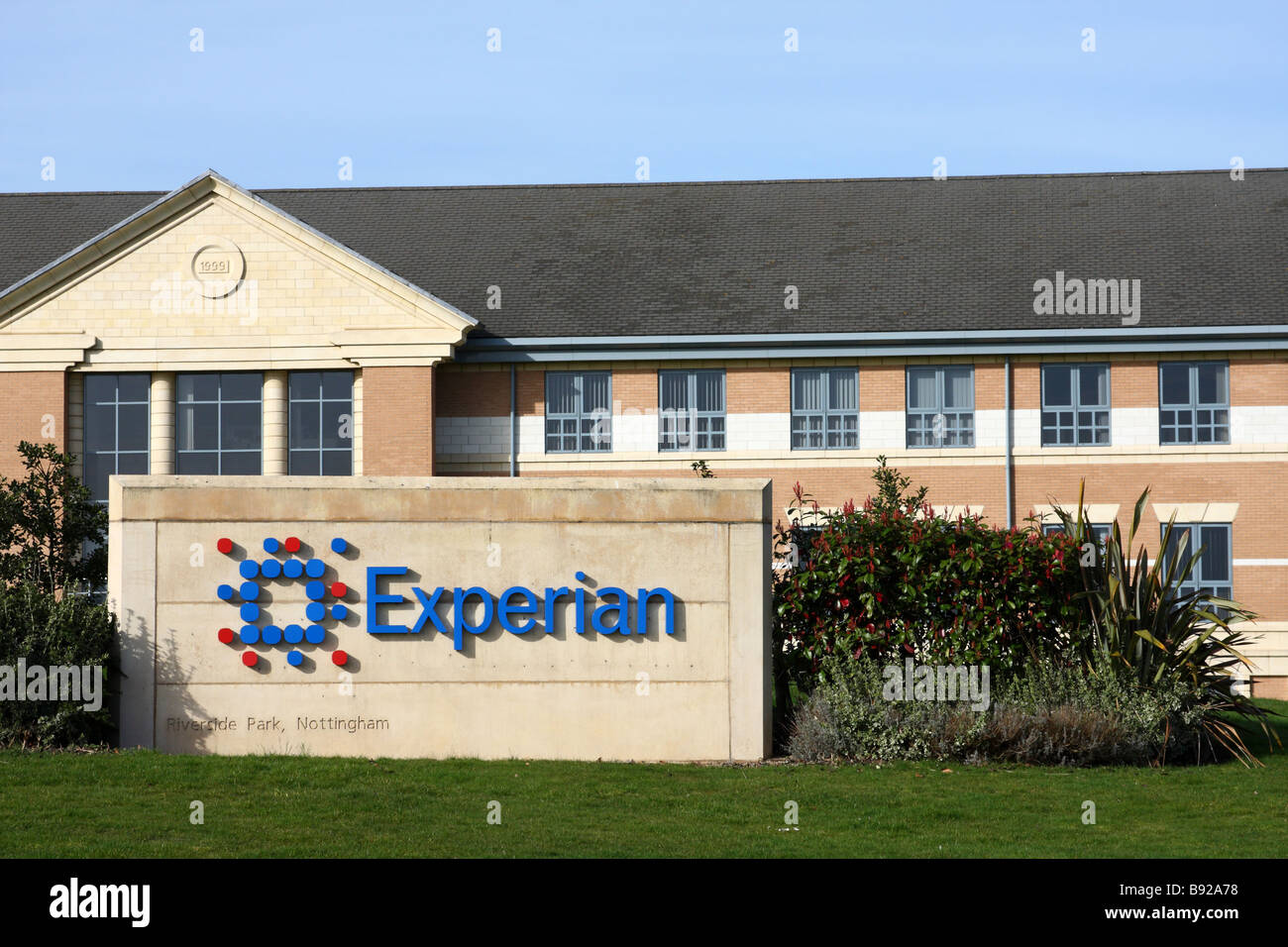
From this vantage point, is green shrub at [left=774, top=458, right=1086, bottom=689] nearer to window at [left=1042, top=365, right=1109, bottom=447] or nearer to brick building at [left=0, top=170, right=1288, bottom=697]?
brick building at [left=0, top=170, right=1288, bottom=697]

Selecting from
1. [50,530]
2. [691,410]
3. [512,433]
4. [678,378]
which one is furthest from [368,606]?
[678,378]

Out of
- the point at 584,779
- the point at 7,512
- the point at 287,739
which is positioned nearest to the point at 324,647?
the point at 287,739

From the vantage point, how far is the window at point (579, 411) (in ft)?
91.6

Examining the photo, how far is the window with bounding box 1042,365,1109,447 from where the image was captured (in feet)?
90.4

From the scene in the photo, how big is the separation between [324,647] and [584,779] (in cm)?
320

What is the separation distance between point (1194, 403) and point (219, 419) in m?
19.0

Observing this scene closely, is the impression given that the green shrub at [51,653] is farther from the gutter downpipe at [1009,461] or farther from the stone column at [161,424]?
the gutter downpipe at [1009,461]

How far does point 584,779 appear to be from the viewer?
42.7 feet

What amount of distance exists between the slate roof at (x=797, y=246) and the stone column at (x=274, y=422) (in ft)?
12.8

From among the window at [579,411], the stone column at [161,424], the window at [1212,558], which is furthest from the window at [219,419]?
the window at [1212,558]

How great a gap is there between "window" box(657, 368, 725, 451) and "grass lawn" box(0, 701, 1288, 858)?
14.4 metres

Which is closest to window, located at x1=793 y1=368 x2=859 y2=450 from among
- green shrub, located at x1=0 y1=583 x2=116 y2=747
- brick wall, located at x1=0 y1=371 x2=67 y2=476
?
brick wall, located at x1=0 y1=371 x2=67 y2=476

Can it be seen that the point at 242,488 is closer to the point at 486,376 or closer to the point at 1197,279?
the point at 486,376

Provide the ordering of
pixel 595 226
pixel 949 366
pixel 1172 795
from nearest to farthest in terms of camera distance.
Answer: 1. pixel 1172 795
2. pixel 949 366
3. pixel 595 226
